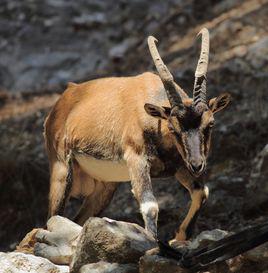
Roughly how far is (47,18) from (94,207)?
11627 mm

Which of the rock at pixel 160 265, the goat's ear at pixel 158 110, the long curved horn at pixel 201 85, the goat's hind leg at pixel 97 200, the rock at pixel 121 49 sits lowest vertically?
the rock at pixel 121 49

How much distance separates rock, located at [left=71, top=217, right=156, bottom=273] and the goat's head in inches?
42.4

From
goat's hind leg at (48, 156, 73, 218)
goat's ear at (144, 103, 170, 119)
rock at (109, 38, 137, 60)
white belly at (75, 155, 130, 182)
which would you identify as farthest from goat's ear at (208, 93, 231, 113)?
rock at (109, 38, 137, 60)

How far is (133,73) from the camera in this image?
18.3 metres

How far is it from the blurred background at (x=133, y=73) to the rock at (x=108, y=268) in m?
3.90

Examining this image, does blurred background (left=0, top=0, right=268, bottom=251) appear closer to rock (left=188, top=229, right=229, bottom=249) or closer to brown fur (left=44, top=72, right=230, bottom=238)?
brown fur (left=44, top=72, right=230, bottom=238)

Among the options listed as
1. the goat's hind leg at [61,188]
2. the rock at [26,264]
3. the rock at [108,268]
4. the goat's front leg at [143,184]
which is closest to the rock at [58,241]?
the rock at [26,264]

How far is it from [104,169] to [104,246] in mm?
2102

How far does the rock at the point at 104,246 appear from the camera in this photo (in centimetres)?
850

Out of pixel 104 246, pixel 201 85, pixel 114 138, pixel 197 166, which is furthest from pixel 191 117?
pixel 104 246

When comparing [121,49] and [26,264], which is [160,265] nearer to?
[26,264]

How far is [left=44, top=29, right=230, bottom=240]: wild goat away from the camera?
366 inches

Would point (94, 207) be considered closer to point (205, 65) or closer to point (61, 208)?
point (61, 208)

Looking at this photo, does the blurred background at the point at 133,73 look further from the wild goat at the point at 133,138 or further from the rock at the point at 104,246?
the rock at the point at 104,246
